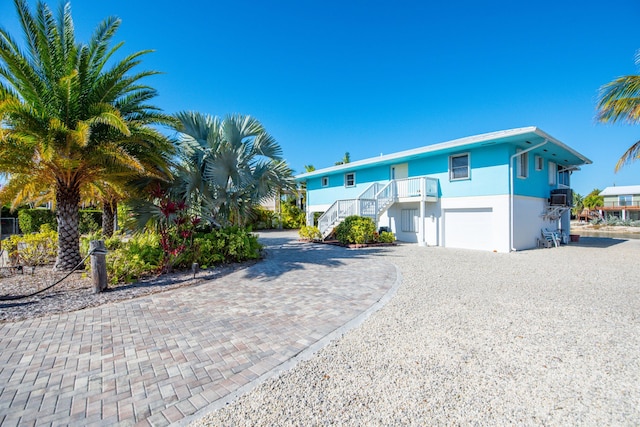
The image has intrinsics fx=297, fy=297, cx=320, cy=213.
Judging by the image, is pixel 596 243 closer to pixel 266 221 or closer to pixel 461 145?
pixel 461 145

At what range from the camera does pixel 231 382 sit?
9.86 ft

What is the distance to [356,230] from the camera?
47.8 feet

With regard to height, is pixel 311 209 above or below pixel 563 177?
below

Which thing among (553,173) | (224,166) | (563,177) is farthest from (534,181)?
(224,166)

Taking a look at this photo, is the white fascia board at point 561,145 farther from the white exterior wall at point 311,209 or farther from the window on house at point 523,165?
the white exterior wall at point 311,209

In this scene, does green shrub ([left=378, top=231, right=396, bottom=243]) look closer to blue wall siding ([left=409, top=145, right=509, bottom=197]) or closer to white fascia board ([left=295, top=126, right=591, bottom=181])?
blue wall siding ([left=409, top=145, right=509, bottom=197])

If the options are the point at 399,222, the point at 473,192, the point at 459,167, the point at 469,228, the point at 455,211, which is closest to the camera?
the point at 473,192

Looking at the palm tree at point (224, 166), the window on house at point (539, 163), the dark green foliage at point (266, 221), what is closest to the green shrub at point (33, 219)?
the dark green foliage at point (266, 221)

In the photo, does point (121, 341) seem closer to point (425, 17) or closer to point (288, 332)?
point (288, 332)

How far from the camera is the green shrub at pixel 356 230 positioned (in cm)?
1456

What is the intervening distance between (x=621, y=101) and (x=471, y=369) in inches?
539

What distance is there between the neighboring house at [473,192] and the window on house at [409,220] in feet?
0.18

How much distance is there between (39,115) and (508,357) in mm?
10257

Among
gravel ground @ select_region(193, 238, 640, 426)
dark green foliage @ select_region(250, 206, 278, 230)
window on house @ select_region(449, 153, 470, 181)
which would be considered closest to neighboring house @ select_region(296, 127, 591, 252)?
window on house @ select_region(449, 153, 470, 181)
